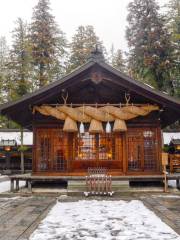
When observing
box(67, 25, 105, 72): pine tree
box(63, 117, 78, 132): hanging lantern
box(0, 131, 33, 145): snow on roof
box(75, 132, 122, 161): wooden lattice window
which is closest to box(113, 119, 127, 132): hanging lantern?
box(75, 132, 122, 161): wooden lattice window

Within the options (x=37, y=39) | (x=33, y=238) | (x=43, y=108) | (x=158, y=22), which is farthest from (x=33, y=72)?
(x=33, y=238)

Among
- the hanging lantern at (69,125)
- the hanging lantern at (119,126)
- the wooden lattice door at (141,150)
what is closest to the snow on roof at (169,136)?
the wooden lattice door at (141,150)

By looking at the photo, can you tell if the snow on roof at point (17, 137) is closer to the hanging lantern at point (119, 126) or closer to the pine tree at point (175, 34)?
the pine tree at point (175, 34)

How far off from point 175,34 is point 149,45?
3.03 m

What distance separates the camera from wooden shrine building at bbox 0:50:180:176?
1580cm

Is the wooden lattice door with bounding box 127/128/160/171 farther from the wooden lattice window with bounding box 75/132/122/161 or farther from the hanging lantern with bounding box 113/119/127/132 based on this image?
the hanging lantern with bounding box 113/119/127/132

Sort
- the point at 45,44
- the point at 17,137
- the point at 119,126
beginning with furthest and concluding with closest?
the point at 45,44
the point at 17,137
the point at 119,126

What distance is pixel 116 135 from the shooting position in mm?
16219

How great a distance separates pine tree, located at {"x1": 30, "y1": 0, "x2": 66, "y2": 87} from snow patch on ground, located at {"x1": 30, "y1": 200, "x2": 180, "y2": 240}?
28633 mm

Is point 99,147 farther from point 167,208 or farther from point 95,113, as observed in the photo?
point 167,208

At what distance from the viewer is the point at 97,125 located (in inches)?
613

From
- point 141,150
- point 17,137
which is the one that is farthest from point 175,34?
point 141,150

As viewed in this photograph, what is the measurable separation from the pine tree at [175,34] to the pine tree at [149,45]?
774 mm

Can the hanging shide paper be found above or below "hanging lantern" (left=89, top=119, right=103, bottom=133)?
above
